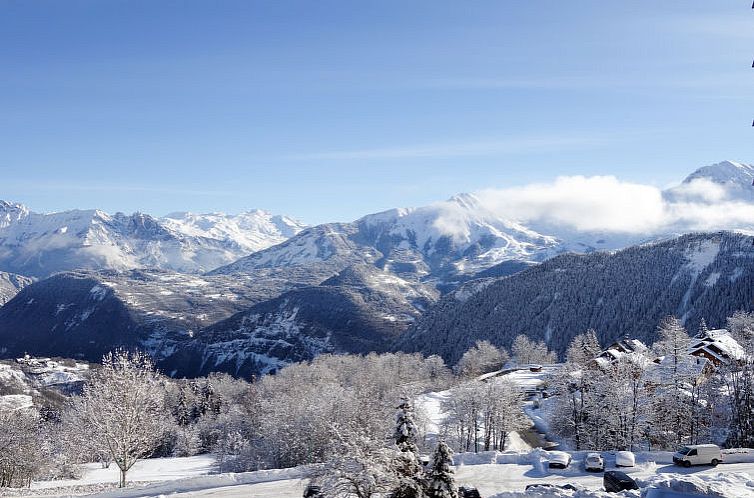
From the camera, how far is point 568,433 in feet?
306

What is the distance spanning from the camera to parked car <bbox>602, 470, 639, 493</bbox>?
39625 millimetres

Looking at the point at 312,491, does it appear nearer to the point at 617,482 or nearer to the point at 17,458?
the point at 617,482

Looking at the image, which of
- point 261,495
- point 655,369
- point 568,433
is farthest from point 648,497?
point 655,369

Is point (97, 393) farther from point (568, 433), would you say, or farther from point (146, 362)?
point (568, 433)

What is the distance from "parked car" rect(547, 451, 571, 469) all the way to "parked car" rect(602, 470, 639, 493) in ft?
32.2

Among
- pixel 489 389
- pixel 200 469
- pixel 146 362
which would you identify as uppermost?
pixel 146 362

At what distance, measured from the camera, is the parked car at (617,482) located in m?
39.6

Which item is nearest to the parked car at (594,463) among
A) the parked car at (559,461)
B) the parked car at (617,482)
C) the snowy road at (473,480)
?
the snowy road at (473,480)

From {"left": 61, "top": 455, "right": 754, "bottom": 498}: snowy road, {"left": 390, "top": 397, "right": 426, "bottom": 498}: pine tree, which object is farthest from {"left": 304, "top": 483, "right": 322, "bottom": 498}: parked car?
{"left": 61, "top": 455, "right": 754, "bottom": 498}: snowy road

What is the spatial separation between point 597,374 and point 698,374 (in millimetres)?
36088

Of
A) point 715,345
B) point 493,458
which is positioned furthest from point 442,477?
point 715,345

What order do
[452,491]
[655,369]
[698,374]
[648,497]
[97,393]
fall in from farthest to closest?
1. [698,374]
2. [655,369]
3. [97,393]
4. [648,497]
5. [452,491]

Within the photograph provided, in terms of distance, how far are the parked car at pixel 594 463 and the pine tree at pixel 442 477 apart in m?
25.5

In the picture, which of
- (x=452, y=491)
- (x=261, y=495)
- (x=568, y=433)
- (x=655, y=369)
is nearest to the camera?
(x=452, y=491)
